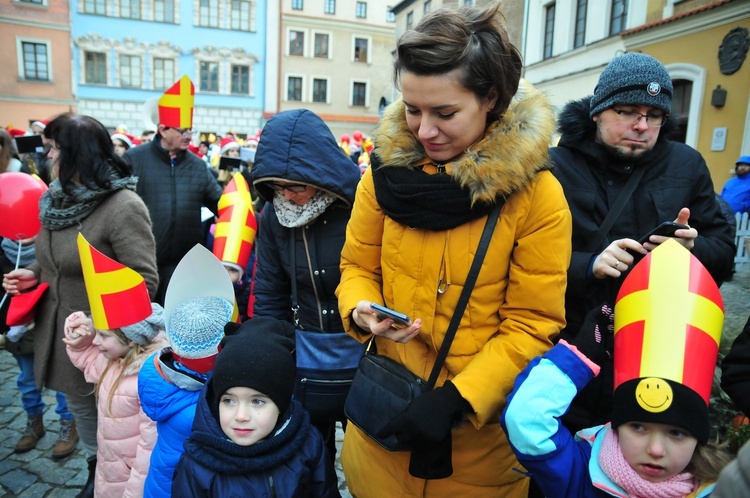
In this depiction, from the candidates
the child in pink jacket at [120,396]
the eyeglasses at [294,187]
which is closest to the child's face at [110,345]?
the child in pink jacket at [120,396]

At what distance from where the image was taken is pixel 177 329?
2037mm

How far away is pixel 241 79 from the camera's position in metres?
30.7

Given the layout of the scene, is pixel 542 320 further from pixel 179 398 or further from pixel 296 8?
pixel 296 8

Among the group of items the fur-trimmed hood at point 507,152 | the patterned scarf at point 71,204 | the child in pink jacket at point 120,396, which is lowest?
the child in pink jacket at point 120,396

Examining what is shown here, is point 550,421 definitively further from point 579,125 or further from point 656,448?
point 579,125

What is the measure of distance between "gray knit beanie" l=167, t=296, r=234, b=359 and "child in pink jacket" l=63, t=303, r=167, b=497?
0.42m

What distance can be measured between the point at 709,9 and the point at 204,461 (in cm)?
1232

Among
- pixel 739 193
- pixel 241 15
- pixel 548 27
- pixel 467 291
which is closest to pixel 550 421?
pixel 467 291

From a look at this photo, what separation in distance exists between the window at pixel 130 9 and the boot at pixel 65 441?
30.5m

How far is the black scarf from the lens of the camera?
4.55 ft

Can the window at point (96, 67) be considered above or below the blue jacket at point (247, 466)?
above

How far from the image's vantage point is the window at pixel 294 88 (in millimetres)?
33438

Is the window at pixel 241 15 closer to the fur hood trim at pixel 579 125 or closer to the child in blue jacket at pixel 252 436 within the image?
the fur hood trim at pixel 579 125

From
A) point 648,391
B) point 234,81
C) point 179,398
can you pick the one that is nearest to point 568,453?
point 648,391
